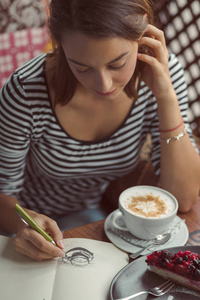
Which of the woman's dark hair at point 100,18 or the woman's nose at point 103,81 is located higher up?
the woman's dark hair at point 100,18

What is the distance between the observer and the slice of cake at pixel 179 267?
0.86m

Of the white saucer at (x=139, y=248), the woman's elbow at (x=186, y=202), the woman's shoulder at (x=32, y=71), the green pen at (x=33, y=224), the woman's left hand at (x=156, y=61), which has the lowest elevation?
the woman's elbow at (x=186, y=202)

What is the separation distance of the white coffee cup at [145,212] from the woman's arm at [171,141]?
12 cm

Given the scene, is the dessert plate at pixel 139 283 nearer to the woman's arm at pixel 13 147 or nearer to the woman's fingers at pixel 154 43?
the woman's arm at pixel 13 147

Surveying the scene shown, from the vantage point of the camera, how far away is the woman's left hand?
112cm

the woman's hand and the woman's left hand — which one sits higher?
the woman's left hand

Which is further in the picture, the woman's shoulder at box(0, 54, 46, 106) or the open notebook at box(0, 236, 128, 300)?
the woman's shoulder at box(0, 54, 46, 106)

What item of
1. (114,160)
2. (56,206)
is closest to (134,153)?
(114,160)

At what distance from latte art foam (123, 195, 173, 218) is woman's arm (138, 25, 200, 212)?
0.12 m

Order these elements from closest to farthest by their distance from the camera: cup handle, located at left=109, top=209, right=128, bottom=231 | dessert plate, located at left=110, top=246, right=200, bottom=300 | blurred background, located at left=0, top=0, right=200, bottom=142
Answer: dessert plate, located at left=110, top=246, right=200, bottom=300 → cup handle, located at left=109, top=209, right=128, bottom=231 → blurred background, located at left=0, top=0, right=200, bottom=142

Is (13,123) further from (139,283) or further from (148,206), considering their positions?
(139,283)

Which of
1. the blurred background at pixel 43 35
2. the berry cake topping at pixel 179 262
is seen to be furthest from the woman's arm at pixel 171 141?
the blurred background at pixel 43 35

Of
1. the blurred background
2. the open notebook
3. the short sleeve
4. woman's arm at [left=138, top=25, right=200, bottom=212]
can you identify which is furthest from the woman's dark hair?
the blurred background

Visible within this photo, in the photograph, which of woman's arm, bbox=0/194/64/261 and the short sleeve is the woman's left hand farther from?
woman's arm, bbox=0/194/64/261
